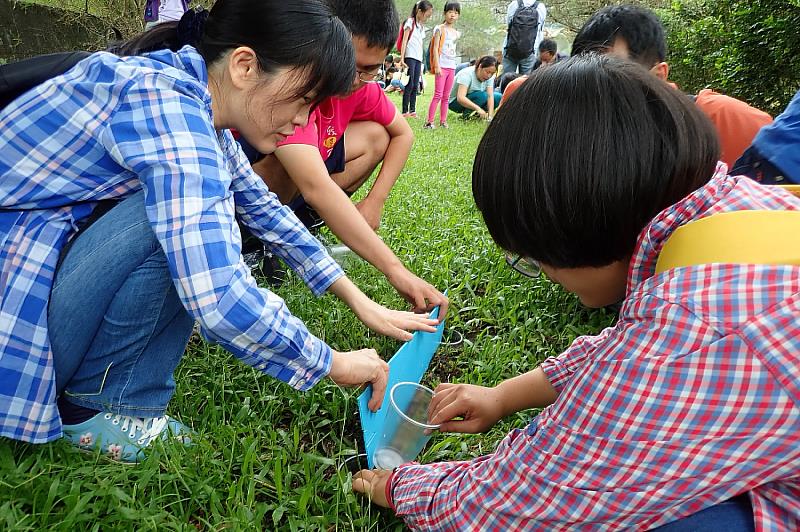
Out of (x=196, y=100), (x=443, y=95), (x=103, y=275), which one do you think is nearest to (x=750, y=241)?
(x=196, y=100)

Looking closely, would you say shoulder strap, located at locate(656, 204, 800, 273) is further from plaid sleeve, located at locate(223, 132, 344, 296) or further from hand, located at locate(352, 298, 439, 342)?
plaid sleeve, located at locate(223, 132, 344, 296)

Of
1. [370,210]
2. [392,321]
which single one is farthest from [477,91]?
[392,321]

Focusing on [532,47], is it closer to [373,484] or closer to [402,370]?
[402,370]

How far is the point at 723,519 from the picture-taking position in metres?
0.86

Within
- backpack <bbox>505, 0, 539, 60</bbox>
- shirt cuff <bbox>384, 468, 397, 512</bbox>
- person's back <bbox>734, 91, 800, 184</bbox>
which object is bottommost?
backpack <bbox>505, 0, 539, 60</bbox>

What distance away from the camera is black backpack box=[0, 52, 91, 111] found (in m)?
1.21

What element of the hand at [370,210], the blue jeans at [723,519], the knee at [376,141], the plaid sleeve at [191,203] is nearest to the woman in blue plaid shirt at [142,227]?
the plaid sleeve at [191,203]

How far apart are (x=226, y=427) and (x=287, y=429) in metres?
0.17

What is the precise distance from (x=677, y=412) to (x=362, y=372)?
2.24ft

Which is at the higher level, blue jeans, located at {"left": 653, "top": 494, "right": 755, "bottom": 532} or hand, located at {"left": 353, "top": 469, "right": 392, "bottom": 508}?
blue jeans, located at {"left": 653, "top": 494, "right": 755, "bottom": 532}

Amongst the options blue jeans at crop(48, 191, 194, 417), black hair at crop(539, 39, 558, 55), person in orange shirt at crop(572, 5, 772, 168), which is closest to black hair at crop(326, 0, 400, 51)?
person in orange shirt at crop(572, 5, 772, 168)

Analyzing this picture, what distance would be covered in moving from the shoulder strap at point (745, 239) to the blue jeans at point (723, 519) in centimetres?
37

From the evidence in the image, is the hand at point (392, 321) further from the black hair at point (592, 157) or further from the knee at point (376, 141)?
the knee at point (376, 141)

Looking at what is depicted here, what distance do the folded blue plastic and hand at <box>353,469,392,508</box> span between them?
0.16 ft
